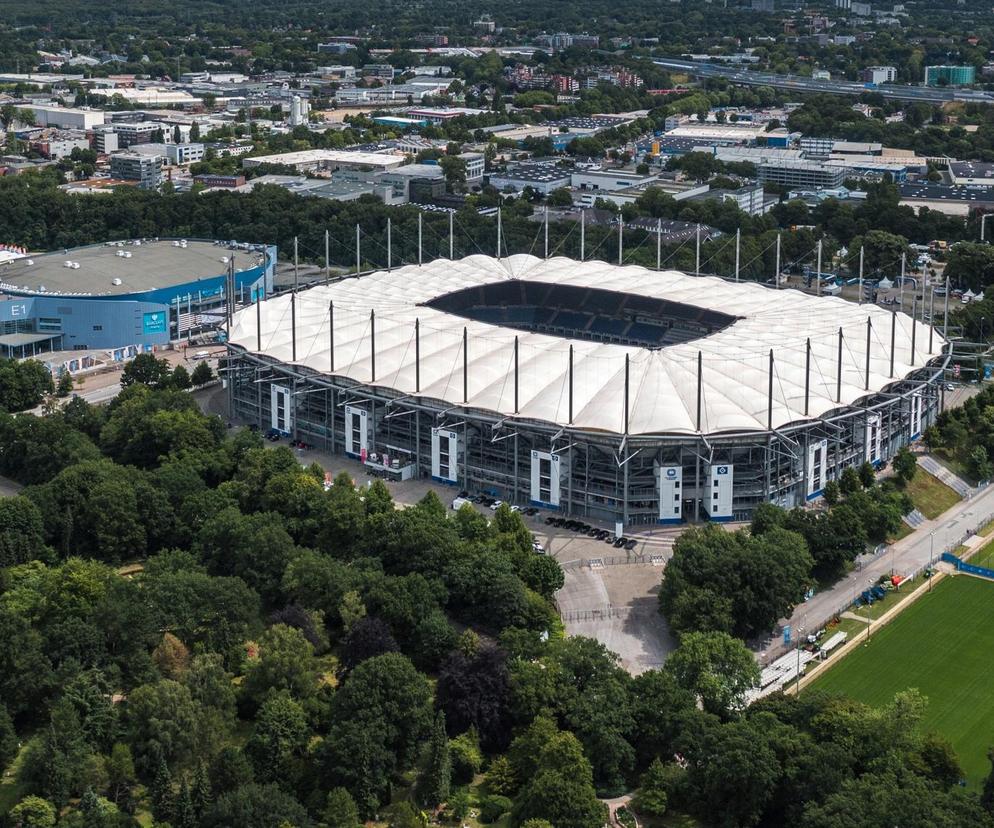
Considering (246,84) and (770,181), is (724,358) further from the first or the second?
(246,84)

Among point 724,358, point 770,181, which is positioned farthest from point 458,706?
point 770,181

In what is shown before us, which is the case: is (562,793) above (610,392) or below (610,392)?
below

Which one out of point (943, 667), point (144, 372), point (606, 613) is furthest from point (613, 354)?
point (144, 372)

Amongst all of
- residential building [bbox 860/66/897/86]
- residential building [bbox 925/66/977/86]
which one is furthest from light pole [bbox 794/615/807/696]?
residential building [bbox 925/66/977/86]

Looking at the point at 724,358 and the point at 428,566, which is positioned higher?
the point at 724,358

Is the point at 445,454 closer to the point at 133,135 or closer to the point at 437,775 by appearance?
the point at 437,775

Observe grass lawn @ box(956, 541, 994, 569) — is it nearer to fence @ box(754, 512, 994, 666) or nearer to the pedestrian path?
fence @ box(754, 512, 994, 666)

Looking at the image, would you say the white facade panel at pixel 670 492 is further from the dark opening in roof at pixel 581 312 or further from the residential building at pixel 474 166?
the residential building at pixel 474 166
